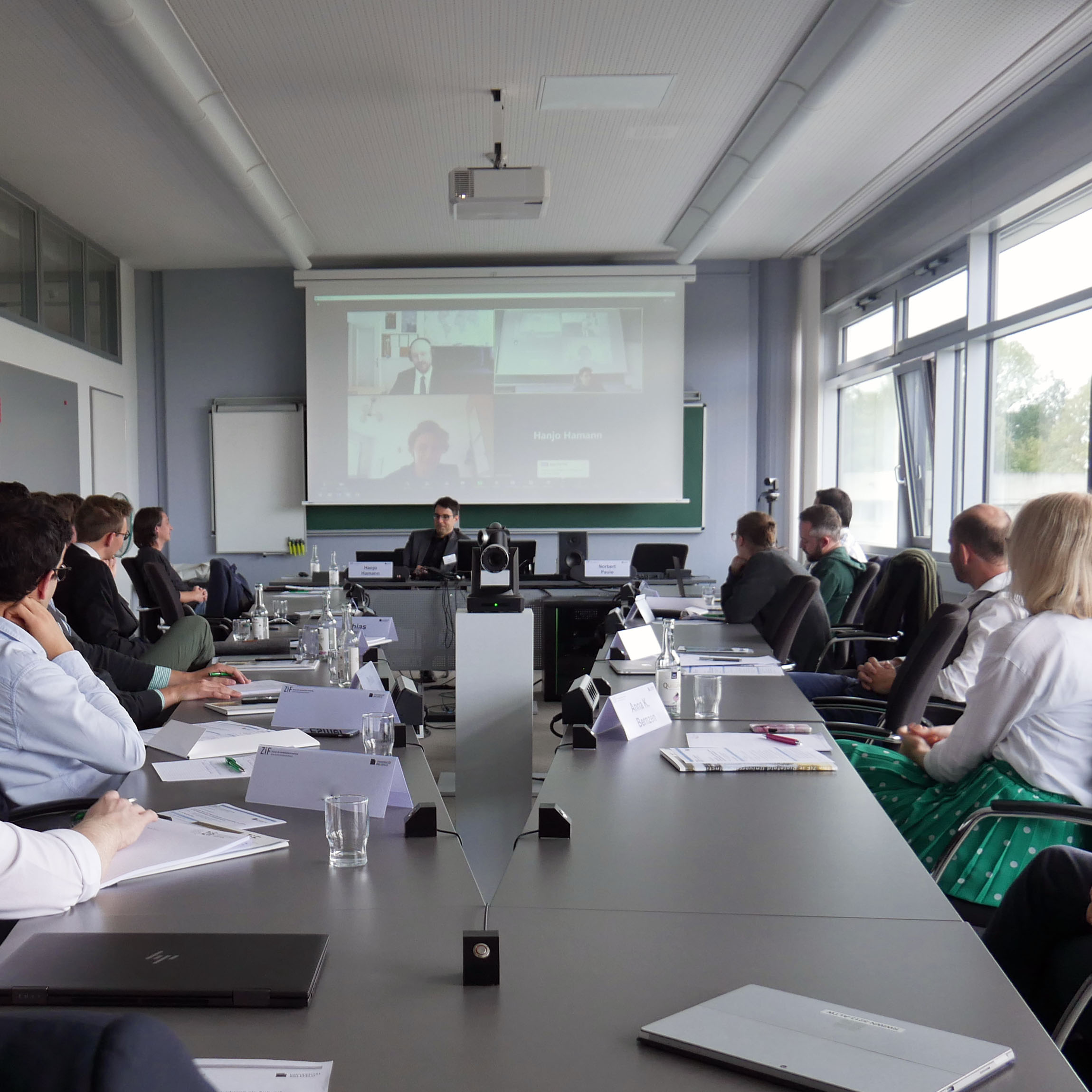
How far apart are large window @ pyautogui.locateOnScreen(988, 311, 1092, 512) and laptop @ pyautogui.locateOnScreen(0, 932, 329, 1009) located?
16.9 feet

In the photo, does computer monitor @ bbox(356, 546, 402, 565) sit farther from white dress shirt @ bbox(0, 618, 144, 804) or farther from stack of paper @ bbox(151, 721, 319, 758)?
white dress shirt @ bbox(0, 618, 144, 804)

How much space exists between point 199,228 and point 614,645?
603 cm

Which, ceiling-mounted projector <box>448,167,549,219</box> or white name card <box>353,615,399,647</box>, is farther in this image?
ceiling-mounted projector <box>448,167,549,219</box>

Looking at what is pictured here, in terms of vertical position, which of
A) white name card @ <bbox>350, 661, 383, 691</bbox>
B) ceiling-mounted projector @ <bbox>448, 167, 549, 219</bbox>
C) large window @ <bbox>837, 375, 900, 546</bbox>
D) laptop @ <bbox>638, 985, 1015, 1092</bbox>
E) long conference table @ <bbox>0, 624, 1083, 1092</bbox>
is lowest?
long conference table @ <bbox>0, 624, 1083, 1092</bbox>

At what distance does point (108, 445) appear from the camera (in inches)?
342

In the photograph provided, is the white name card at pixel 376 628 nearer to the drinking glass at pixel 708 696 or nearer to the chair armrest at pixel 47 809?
the drinking glass at pixel 708 696

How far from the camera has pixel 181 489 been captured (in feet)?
30.6

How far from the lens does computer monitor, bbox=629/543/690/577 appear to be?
7.82 metres

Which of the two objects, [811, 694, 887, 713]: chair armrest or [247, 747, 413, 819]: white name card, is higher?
[247, 747, 413, 819]: white name card

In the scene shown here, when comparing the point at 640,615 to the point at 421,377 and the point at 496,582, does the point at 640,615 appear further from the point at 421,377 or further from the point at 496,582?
the point at 421,377

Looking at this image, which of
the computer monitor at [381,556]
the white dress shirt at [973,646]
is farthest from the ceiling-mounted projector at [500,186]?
the white dress shirt at [973,646]

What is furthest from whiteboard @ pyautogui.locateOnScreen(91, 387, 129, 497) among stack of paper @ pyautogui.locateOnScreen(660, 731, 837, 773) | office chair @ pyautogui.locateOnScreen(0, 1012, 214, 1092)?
office chair @ pyautogui.locateOnScreen(0, 1012, 214, 1092)

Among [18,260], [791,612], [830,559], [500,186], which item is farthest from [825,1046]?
[18,260]

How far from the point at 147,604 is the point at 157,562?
0.72m
